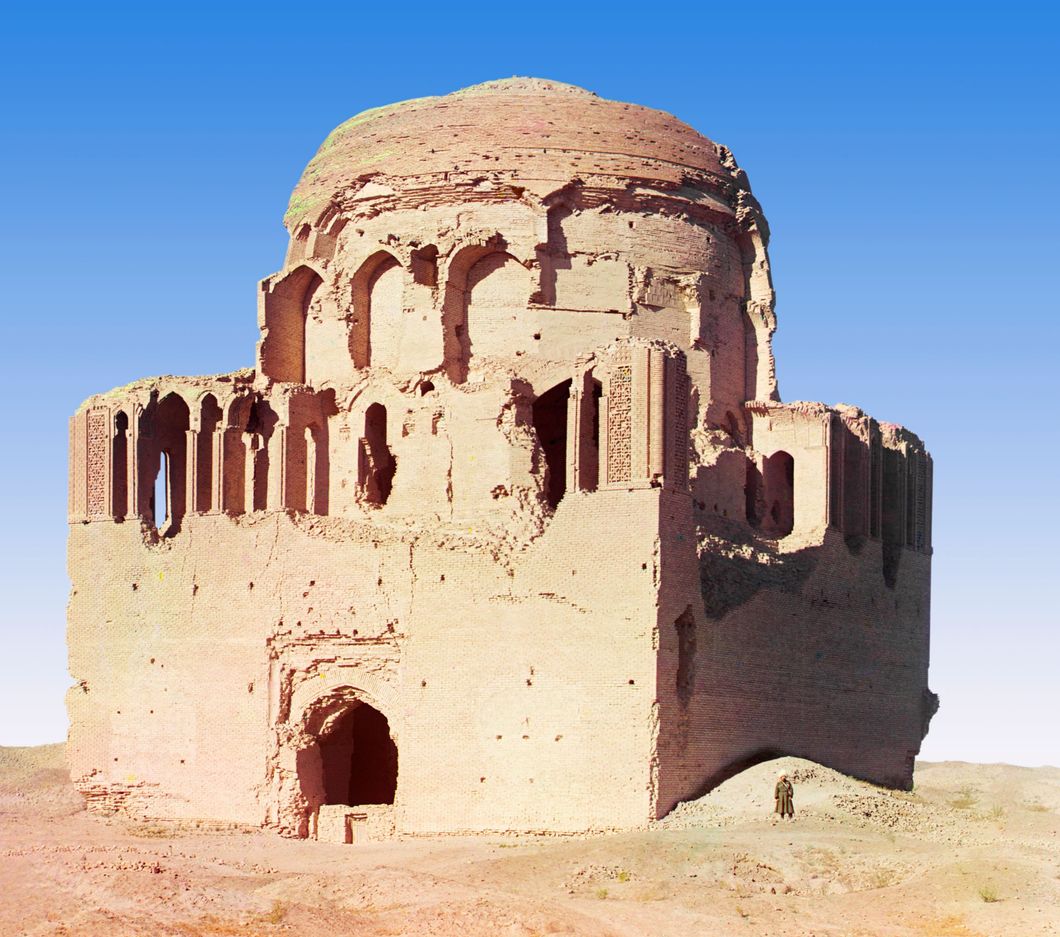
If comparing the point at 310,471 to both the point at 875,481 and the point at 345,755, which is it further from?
the point at 875,481

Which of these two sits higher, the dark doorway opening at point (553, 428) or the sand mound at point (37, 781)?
the dark doorway opening at point (553, 428)

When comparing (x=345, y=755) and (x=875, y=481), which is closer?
(x=345, y=755)

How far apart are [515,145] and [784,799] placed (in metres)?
11.3

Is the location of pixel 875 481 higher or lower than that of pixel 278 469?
lower

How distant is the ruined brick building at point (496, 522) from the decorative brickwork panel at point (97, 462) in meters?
0.06

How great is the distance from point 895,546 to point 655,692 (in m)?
8.95

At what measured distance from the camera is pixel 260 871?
78.1 ft

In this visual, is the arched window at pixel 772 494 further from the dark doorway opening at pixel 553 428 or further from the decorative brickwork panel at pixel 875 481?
the dark doorway opening at pixel 553 428

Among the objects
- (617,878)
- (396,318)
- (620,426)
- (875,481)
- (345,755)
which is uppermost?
(396,318)

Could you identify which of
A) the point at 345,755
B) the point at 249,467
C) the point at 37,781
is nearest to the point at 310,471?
the point at 249,467

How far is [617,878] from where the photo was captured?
71.8ft

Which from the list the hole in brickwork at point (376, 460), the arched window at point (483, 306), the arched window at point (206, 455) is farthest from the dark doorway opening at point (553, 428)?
the arched window at point (206, 455)

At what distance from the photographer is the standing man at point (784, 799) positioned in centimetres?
2439

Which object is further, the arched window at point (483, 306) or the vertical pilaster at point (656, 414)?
the arched window at point (483, 306)
